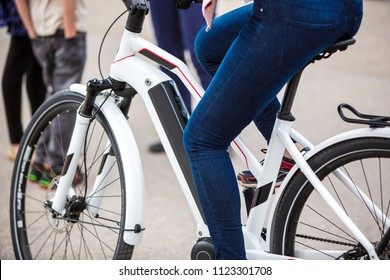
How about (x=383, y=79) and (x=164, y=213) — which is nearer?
(x=164, y=213)

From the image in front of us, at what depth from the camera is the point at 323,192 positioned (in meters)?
2.70

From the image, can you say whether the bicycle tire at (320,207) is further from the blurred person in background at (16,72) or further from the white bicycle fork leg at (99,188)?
the blurred person in background at (16,72)

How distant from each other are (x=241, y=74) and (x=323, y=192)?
1.65 feet

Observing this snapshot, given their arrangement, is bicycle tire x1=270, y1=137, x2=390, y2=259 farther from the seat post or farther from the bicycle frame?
the seat post

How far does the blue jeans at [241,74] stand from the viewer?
2.52 metres

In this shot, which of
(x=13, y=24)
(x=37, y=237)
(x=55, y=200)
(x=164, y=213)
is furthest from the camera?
(x=13, y=24)

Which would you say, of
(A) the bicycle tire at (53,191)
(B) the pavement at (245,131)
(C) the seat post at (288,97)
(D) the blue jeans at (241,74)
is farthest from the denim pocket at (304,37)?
(A) the bicycle tire at (53,191)

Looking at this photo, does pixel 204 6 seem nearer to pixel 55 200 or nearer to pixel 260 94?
pixel 260 94

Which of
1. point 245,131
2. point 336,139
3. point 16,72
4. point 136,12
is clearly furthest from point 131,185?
point 16,72

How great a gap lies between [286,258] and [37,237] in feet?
5.25

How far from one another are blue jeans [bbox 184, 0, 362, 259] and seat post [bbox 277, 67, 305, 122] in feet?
0.42

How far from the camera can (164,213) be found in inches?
A: 187
